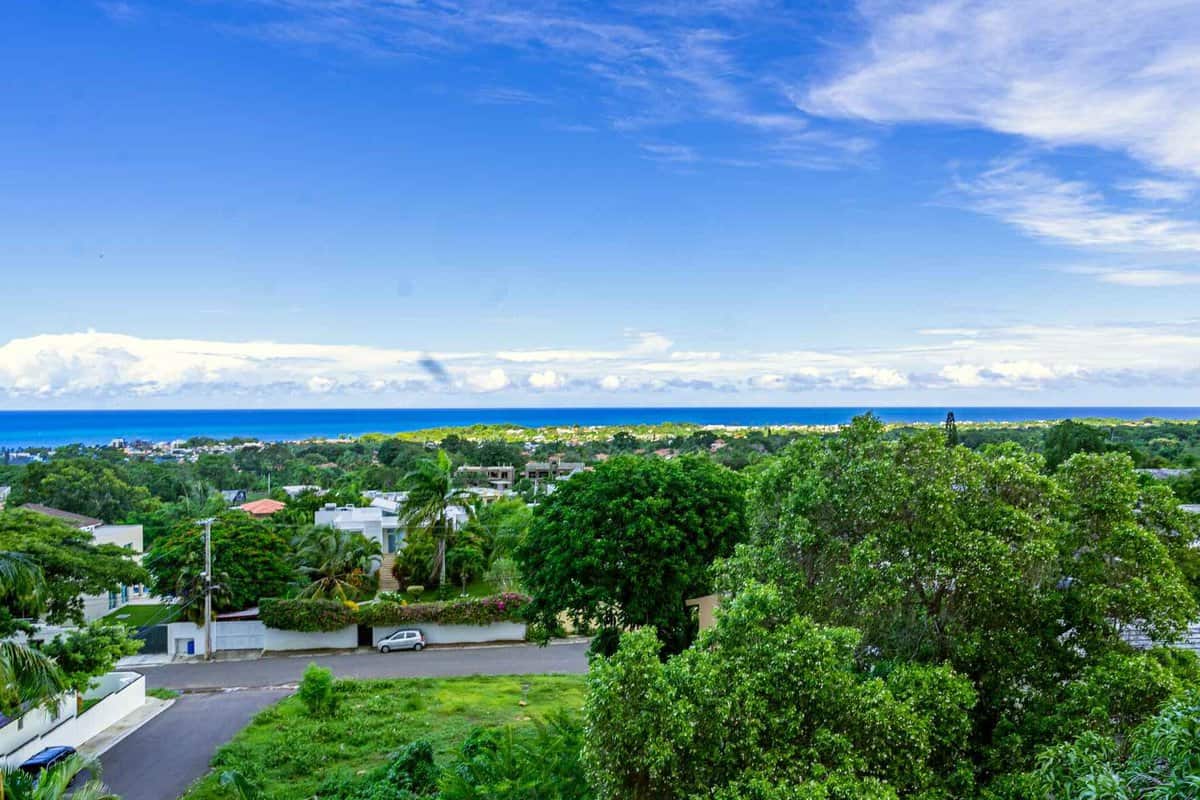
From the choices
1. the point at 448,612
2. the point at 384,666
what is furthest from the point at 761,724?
the point at 448,612

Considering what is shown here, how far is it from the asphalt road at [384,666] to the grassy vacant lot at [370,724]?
1124 mm

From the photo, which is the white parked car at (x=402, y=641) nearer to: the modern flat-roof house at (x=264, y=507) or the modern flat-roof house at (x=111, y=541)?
the modern flat-roof house at (x=111, y=541)

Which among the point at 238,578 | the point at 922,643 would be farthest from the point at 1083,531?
the point at 238,578

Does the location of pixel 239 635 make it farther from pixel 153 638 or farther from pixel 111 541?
pixel 111 541

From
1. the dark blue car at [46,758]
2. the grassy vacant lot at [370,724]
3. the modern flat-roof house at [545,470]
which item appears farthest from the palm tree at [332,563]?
the modern flat-roof house at [545,470]

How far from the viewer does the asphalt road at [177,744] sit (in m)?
14.1

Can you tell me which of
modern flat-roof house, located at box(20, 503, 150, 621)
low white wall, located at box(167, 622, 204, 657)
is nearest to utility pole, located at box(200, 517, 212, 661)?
low white wall, located at box(167, 622, 204, 657)

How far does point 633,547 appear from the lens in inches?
633

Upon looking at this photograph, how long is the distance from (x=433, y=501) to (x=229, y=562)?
7.58 metres

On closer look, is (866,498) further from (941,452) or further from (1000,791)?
(1000,791)

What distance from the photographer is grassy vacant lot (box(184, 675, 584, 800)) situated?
46.3ft

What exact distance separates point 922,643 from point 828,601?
1125 mm

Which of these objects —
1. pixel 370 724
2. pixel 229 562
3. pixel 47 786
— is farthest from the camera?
pixel 229 562

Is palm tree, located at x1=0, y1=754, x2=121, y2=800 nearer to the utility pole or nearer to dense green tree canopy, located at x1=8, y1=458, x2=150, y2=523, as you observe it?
the utility pole
